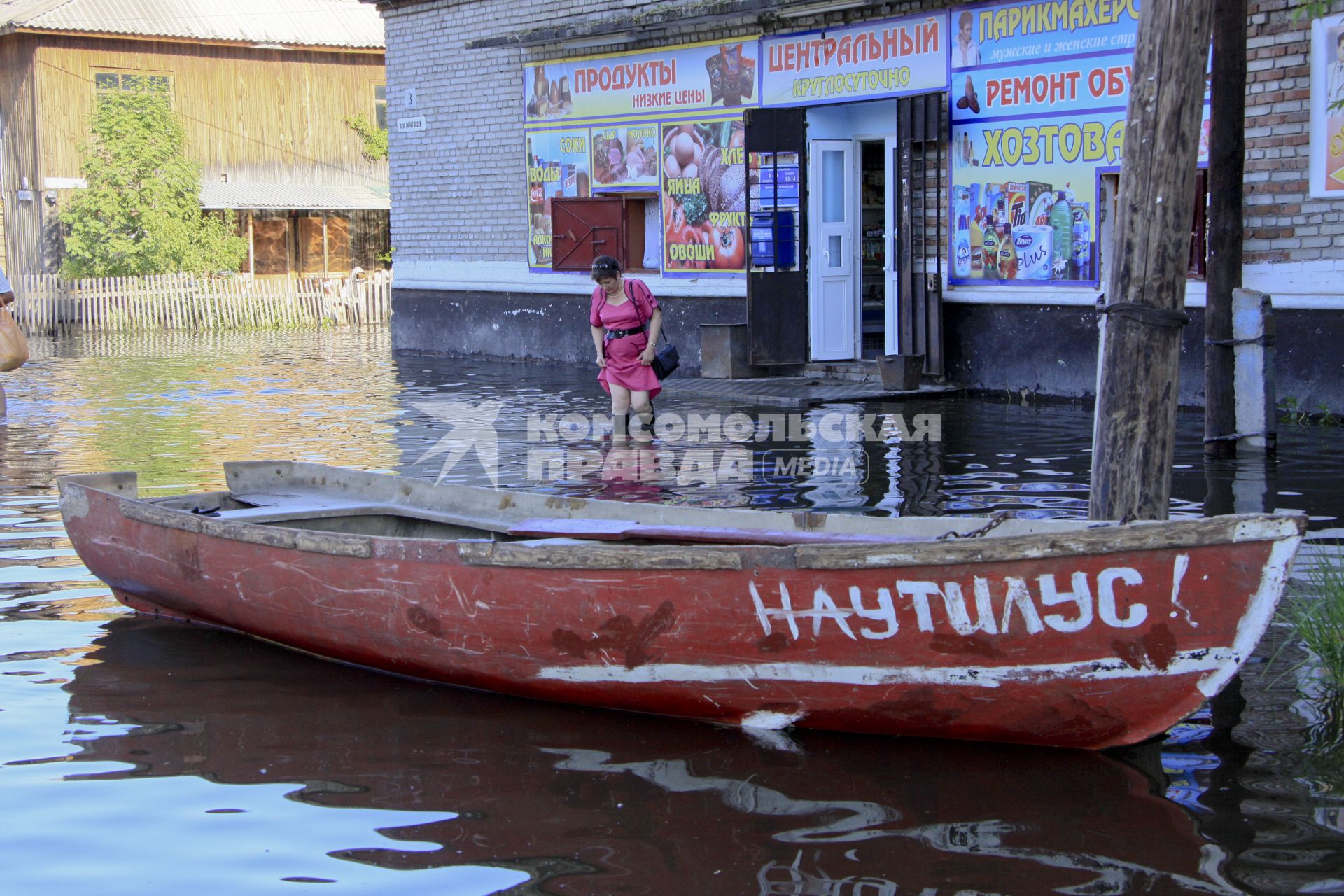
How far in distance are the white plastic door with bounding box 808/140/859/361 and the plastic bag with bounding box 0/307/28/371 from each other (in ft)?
27.2

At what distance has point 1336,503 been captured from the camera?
28.3 ft

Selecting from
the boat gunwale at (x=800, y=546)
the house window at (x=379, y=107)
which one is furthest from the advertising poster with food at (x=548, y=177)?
the house window at (x=379, y=107)

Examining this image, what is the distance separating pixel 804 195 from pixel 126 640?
10.6 metres

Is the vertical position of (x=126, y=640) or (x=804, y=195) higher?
(x=804, y=195)

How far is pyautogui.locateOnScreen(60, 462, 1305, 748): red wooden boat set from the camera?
4.74 m

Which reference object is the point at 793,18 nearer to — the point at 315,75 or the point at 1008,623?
the point at 1008,623

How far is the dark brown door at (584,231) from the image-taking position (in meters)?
18.5

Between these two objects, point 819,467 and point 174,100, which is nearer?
point 819,467

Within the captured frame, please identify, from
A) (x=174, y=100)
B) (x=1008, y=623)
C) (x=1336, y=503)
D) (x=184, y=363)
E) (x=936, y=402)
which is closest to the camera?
(x=1008, y=623)

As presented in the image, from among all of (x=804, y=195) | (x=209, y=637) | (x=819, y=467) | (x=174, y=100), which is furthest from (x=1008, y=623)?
(x=174, y=100)

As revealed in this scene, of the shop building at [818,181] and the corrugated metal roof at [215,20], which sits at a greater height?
the corrugated metal roof at [215,20]

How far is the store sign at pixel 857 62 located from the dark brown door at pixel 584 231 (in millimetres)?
2824

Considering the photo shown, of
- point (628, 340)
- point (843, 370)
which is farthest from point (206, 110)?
point (628, 340)

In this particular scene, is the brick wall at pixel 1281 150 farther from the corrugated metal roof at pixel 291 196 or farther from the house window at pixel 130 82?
the house window at pixel 130 82
